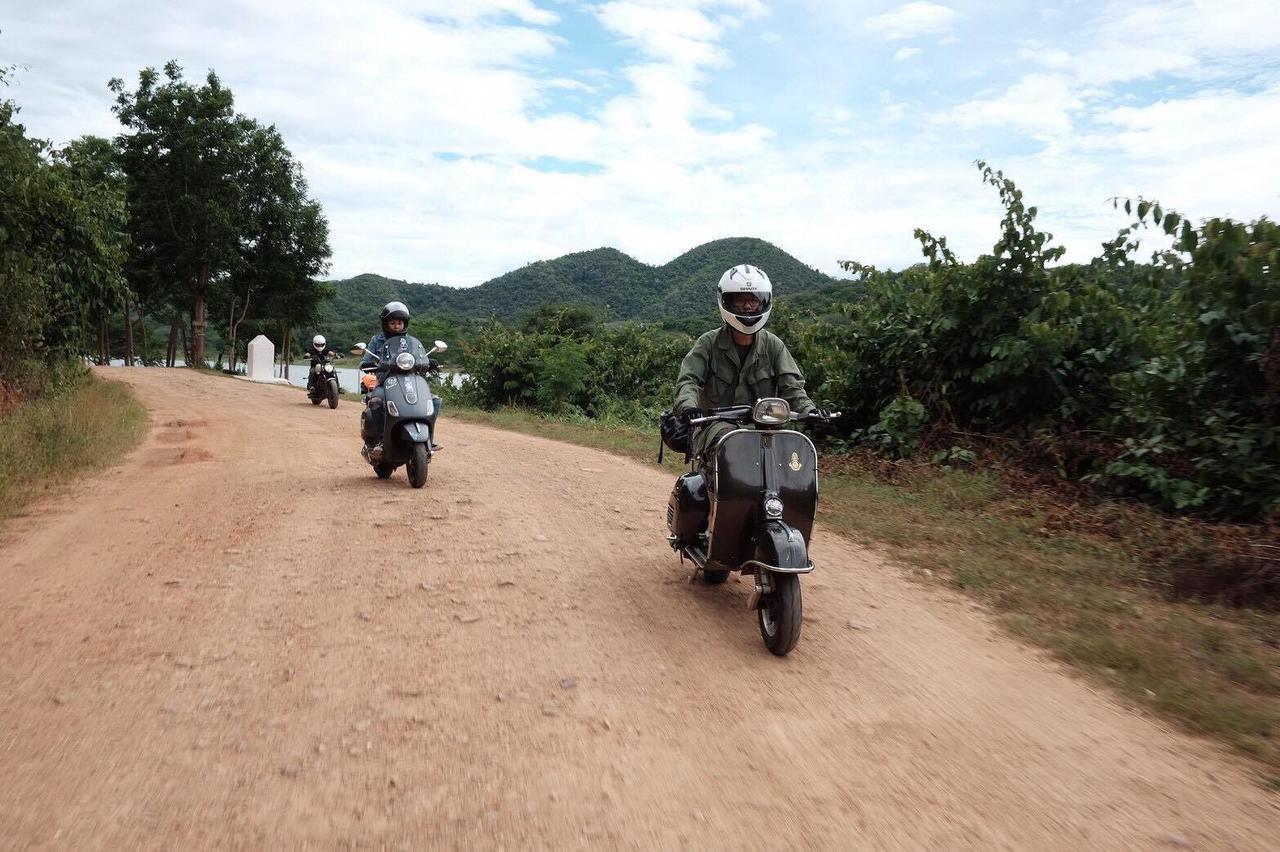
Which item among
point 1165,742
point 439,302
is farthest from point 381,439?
point 439,302

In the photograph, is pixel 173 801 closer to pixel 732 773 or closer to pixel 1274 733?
pixel 732 773

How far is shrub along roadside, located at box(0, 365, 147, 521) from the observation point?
847 cm

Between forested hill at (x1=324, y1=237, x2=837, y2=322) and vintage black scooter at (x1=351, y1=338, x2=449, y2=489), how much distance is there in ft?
131

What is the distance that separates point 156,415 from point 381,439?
9.16 m

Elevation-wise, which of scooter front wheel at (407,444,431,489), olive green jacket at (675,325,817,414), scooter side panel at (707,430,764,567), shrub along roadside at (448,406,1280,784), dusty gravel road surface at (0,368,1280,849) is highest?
olive green jacket at (675,325,817,414)

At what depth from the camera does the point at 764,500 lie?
484 cm

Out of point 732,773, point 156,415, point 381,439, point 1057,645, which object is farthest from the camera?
point 156,415

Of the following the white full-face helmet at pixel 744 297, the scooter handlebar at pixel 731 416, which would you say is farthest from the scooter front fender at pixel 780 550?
the white full-face helmet at pixel 744 297

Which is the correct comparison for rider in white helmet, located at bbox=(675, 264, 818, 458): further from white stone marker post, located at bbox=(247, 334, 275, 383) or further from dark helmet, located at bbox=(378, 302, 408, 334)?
white stone marker post, located at bbox=(247, 334, 275, 383)

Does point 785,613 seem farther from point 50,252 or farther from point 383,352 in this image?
point 50,252

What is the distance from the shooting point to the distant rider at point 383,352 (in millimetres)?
9078

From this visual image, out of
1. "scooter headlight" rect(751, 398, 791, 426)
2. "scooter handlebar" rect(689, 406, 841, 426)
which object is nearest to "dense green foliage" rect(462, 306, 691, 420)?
"scooter handlebar" rect(689, 406, 841, 426)

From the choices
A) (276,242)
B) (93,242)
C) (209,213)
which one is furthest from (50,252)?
(276,242)

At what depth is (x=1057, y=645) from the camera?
16.1ft
